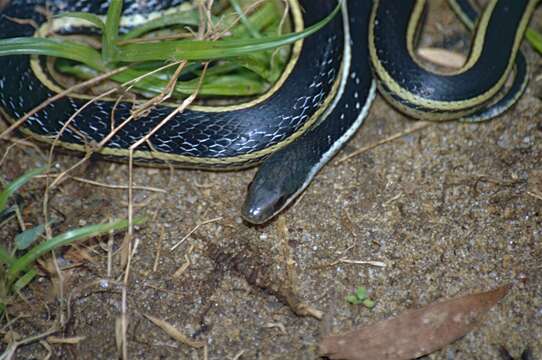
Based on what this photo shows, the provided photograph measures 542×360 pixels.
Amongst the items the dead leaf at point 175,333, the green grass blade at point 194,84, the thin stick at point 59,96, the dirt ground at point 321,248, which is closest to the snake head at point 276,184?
the dirt ground at point 321,248

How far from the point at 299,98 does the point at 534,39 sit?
161 centimetres

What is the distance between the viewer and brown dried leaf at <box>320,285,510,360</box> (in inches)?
111

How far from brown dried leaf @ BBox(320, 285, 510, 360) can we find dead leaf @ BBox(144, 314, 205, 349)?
0.59m

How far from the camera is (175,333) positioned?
2.90 m

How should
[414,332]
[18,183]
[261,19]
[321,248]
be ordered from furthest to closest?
[261,19] < [321,248] < [414,332] < [18,183]

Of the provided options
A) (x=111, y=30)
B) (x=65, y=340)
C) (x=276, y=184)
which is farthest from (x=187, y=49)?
(x=65, y=340)

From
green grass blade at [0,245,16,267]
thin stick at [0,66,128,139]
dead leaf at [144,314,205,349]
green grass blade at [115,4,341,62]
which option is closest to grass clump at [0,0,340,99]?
green grass blade at [115,4,341,62]

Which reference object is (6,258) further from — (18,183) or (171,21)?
(171,21)

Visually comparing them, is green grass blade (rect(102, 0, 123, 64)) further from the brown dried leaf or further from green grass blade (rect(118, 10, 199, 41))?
the brown dried leaf

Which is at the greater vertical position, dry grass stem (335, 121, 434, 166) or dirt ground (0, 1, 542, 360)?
dry grass stem (335, 121, 434, 166)

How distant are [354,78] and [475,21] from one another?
952 mm

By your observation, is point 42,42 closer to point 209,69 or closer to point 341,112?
point 209,69

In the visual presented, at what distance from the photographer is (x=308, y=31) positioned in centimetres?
265

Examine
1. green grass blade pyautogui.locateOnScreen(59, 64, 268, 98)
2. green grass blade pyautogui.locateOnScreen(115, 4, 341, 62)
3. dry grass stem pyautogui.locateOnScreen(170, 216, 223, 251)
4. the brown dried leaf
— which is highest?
green grass blade pyautogui.locateOnScreen(115, 4, 341, 62)
